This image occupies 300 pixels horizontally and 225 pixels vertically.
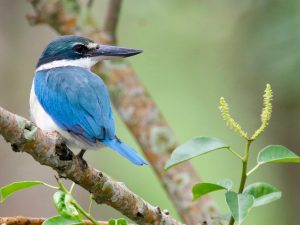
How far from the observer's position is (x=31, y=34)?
8.01 metres

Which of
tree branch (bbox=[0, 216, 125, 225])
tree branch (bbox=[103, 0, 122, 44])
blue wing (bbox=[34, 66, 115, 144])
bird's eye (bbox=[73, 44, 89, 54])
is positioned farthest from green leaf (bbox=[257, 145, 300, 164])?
tree branch (bbox=[103, 0, 122, 44])

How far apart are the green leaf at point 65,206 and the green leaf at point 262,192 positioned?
22.7 inches

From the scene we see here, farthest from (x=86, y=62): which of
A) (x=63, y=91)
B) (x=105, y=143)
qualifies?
(x=105, y=143)

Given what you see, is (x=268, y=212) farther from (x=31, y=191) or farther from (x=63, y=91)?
(x=63, y=91)

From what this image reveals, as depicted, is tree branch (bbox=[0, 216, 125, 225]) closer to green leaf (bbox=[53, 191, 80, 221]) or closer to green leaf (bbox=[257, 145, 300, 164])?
green leaf (bbox=[53, 191, 80, 221])

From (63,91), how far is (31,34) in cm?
448

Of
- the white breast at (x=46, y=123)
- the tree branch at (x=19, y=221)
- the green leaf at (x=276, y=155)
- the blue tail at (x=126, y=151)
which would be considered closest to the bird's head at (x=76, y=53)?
the white breast at (x=46, y=123)

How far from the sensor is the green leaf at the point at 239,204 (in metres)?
2.38

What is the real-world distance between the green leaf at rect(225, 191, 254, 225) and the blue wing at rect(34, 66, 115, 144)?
956mm

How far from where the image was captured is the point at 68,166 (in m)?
2.63

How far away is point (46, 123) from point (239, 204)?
140cm

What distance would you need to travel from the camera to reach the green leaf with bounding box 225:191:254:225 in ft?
7.81

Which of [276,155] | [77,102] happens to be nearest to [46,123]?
[77,102]

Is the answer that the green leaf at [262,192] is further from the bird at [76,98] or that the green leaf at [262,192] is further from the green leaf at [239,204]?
the bird at [76,98]
